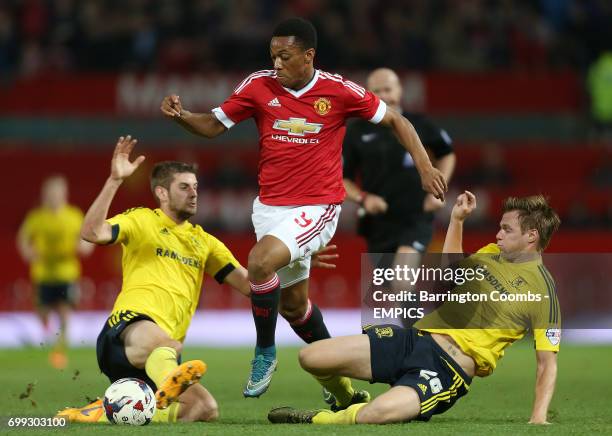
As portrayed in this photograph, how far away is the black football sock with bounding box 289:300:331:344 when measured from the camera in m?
7.74

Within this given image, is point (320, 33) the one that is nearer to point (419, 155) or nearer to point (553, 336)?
point (419, 155)

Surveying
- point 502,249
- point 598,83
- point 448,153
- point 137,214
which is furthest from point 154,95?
point 502,249

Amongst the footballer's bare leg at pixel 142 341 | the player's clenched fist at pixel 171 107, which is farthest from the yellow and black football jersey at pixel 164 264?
the player's clenched fist at pixel 171 107

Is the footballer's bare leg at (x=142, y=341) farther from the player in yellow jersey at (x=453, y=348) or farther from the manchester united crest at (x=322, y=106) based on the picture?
the manchester united crest at (x=322, y=106)

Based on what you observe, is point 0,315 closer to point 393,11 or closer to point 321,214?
point 393,11

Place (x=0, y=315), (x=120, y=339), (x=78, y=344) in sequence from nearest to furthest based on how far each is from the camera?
(x=120, y=339)
(x=78, y=344)
(x=0, y=315)

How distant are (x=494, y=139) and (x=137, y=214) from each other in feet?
37.2

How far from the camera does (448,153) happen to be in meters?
9.43

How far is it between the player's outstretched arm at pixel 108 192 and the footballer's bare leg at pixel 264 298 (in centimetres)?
86

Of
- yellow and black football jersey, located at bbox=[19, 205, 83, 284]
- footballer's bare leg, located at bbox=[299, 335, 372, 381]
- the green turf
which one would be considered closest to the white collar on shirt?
footballer's bare leg, located at bbox=[299, 335, 372, 381]

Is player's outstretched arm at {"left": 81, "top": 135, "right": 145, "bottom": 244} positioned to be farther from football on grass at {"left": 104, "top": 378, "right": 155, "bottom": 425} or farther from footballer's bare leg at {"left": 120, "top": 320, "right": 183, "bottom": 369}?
football on grass at {"left": 104, "top": 378, "right": 155, "bottom": 425}

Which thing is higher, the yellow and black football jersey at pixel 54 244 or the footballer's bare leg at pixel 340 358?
the yellow and black football jersey at pixel 54 244

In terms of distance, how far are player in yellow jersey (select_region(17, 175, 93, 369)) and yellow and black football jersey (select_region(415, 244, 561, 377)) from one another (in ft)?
25.2

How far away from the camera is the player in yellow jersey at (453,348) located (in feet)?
21.3
